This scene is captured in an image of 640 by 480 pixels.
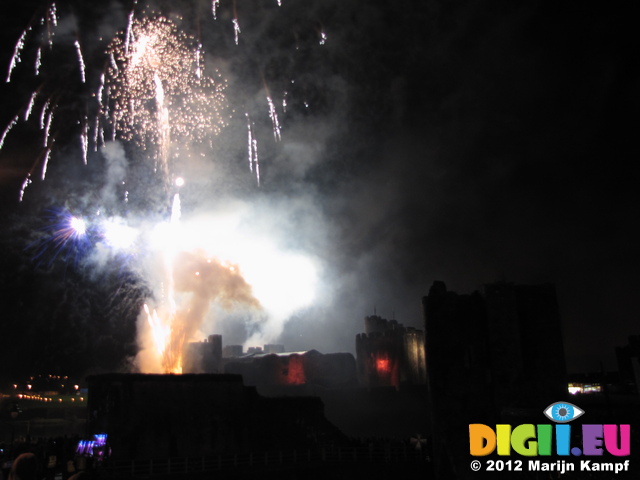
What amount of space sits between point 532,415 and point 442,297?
669 centimetres

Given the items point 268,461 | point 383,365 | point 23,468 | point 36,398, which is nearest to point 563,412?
point 268,461

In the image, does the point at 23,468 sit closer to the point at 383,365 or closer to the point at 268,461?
the point at 268,461

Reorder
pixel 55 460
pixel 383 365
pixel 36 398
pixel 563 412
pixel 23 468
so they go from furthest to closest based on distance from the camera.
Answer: pixel 383 365 < pixel 36 398 < pixel 55 460 < pixel 563 412 < pixel 23 468

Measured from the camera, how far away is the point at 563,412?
53.3ft

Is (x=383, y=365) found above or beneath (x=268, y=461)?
above

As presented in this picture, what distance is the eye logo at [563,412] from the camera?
15.9 metres

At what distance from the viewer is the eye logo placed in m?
15.9

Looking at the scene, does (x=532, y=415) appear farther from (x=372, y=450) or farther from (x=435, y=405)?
(x=372, y=450)

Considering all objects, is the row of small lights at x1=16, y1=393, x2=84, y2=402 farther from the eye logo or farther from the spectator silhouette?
the spectator silhouette

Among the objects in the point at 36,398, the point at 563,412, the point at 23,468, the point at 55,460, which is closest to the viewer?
the point at 23,468

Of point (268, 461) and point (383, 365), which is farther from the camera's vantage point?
point (383, 365)

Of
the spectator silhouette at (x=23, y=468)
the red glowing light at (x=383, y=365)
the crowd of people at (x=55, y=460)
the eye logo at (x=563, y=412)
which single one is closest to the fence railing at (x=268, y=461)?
the crowd of people at (x=55, y=460)

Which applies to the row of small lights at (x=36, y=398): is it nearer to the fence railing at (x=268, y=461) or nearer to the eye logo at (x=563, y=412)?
the fence railing at (x=268, y=461)

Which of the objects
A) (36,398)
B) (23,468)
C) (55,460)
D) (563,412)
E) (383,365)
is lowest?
(36,398)
